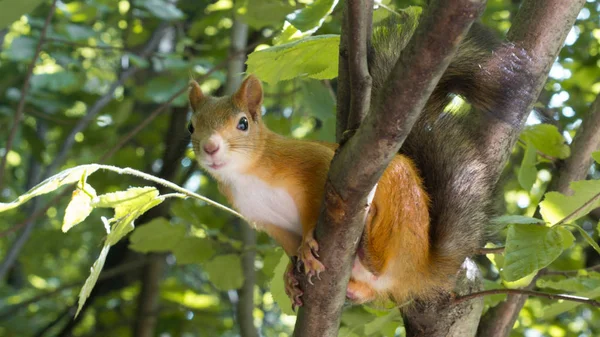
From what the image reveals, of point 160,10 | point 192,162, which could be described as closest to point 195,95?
point 160,10

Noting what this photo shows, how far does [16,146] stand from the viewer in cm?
283

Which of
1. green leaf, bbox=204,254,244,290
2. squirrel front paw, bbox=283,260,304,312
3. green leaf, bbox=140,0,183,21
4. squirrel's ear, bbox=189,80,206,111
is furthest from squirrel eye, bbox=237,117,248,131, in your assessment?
green leaf, bbox=140,0,183,21

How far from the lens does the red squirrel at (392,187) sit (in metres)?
1.18

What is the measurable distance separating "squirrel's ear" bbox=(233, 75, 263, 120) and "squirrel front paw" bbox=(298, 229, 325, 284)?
0.37 metres

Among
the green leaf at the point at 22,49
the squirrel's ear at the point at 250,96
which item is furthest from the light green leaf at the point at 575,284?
the green leaf at the point at 22,49

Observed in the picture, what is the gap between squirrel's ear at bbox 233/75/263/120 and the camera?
1.36 meters

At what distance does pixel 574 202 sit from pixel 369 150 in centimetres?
38

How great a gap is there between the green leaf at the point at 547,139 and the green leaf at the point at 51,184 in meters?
0.80

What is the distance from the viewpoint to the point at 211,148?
123 centimetres

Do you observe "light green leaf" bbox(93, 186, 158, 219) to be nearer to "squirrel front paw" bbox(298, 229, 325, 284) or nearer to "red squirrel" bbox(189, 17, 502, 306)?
"squirrel front paw" bbox(298, 229, 325, 284)

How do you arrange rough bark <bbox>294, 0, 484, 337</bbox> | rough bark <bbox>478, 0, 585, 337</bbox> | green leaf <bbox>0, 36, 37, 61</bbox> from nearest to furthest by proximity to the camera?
1. rough bark <bbox>294, 0, 484, 337</bbox>
2. rough bark <bbox>478, 0, 585, 337</bbox>
3. green leaf <bbox>0, 36, 37, 61</bbox>

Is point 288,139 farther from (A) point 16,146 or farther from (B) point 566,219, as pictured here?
(A) point 16,146

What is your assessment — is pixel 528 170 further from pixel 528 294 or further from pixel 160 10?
pixel 160 10

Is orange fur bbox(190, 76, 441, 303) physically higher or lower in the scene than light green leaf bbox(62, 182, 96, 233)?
lower
